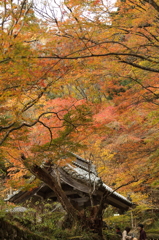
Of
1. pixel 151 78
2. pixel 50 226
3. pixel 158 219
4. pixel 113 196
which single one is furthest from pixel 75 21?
pixel 158 219

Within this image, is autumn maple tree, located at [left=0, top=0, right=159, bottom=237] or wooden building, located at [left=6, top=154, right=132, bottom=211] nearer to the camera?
autumn maple tree, located at [left=0, top=0, right=159, bottom=237]

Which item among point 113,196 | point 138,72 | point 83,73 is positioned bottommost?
point 113,196

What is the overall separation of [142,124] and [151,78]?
2.81 meters

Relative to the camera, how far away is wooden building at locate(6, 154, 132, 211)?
35.9 feet

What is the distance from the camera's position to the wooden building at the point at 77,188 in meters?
10.9

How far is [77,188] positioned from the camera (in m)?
11.2

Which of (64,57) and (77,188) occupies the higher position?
(64,57)

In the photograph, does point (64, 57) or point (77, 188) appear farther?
point (77, 188)

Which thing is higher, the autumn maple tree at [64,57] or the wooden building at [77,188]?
the autumn maple tree at [64,57]

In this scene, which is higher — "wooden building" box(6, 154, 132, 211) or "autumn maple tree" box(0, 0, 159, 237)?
"autumn maple tree" box(0, 0, 159, 237)

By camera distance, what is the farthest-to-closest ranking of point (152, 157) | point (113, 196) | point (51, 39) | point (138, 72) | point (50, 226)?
point (113, 196) < point (152, 157) < point (138, 72) < point (50, 226) < point (51, 39)

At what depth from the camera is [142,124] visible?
12414 millimetres

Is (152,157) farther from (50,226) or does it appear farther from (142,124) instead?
(50,226)

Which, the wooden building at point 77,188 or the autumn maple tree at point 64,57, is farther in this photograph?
the wooden building at point 77,188
